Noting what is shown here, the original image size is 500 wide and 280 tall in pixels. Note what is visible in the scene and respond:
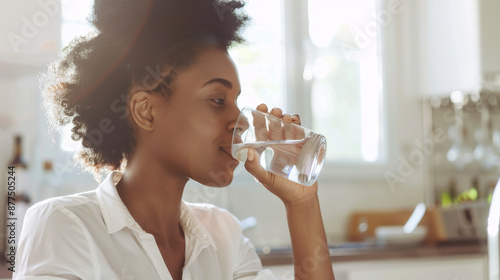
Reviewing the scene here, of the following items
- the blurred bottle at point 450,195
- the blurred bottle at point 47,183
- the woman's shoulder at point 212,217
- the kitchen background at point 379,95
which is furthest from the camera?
the blurred bottle at point 450,195

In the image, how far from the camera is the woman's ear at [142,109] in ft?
3.30

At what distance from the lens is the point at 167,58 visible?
1010 mm

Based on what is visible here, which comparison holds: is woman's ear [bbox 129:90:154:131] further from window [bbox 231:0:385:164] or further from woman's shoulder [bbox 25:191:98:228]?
window [bbox 231:0:385:164]

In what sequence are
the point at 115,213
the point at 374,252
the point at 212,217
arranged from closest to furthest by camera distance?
1. the point at 115,213
2. the point at 212,217
3. the point at 374,252

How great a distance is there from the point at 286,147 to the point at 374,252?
4.19ft

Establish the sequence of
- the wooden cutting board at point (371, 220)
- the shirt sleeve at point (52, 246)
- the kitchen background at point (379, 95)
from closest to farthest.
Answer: the shirt sleeve at point (52, 246), the kitchen background at point (379, 95), the wooden cutting board at point (371, 220)

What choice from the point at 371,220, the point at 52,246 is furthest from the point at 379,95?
the point at 52,246

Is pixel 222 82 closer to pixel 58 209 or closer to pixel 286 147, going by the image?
pixel 286 147

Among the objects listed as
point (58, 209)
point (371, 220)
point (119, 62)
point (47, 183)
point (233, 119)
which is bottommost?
point (371, 220)

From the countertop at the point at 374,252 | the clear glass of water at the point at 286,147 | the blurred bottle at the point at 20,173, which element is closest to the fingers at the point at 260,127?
the clear glass of water at the point at 286,147

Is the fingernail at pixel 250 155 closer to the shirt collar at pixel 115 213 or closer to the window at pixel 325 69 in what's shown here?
the shirt collar at pixel 115 213

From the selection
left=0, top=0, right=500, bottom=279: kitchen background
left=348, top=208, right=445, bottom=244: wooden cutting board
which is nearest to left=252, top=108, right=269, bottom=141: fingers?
left=0, top=0, right=500, bottom=279: kitchen background

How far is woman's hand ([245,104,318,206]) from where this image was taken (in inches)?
38.2

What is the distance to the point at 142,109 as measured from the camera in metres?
1.01
